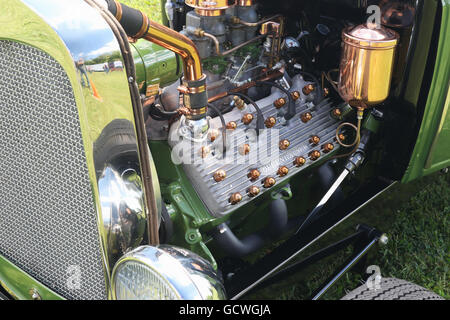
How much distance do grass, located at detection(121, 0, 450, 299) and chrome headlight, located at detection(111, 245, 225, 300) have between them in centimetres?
77

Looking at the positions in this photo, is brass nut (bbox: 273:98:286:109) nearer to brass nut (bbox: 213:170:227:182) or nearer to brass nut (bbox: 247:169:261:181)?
brass nut (bbox: 247:169:261:181)

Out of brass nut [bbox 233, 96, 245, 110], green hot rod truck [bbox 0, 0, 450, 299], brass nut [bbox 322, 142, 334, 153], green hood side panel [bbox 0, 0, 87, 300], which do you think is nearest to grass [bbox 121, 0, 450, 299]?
green hot rod truck [bbox 0, 0, 450, 299]

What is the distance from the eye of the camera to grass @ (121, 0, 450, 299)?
2.09 m

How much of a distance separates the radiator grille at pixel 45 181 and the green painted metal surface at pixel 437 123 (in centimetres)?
120

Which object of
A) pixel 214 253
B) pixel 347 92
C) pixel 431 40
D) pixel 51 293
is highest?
pixel 431 40

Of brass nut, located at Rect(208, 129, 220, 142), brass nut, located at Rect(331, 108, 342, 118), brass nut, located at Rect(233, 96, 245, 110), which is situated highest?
brass nut, located at Rect(233, 96, 245, 110)

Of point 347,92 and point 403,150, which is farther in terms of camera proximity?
point 403,150

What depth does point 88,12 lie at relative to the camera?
3.80 ft

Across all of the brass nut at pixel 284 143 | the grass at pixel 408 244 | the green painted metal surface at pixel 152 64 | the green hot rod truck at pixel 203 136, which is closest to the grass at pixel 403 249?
the grass at pixel 408 244

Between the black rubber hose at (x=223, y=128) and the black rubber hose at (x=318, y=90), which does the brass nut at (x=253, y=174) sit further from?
the black rubber hose at (x=318, y=90)

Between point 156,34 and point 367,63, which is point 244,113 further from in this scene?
point 156,34
